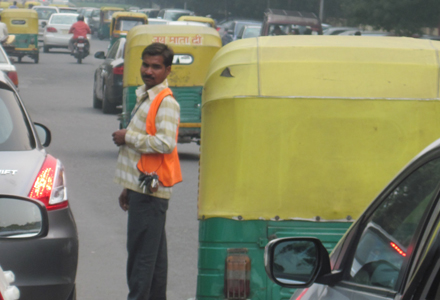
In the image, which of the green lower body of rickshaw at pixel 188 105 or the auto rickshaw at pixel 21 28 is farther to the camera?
the auto rickshaw at pixel 21 28

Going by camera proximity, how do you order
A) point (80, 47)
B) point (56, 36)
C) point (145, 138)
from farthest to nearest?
point (56, 36) → point (80, 47) → point (145, 138)

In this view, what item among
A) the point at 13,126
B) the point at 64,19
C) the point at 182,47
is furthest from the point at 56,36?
the point at 13,126

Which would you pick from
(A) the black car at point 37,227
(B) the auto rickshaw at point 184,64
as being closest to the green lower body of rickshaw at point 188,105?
(B) the auto rickshaw at point 184,64

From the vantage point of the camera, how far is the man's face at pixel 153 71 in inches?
190

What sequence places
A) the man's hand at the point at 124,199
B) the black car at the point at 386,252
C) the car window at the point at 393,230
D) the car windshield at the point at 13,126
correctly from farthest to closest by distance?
1. the car windshield at the point at 13,126
2. the man's hand at the point at 124,199
3. the car window at the point at 393,230
4. the black car at the point at 386,252

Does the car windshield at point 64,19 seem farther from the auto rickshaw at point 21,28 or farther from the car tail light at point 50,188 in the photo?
the car tail light at point 50,188

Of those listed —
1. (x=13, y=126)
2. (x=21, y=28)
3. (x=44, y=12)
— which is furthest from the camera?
(x=44, y=12)

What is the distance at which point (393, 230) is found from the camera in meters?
2.41

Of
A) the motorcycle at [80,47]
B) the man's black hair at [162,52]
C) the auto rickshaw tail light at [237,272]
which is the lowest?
the motorcycle at [80,47]

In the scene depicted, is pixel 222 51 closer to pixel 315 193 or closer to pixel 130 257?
pixel 315 193

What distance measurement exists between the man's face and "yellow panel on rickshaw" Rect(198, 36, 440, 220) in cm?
92

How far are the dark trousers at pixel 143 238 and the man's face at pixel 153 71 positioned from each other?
25.4 inches

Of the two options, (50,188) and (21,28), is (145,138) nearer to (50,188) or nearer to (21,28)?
(50,188)

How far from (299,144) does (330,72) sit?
37cm
